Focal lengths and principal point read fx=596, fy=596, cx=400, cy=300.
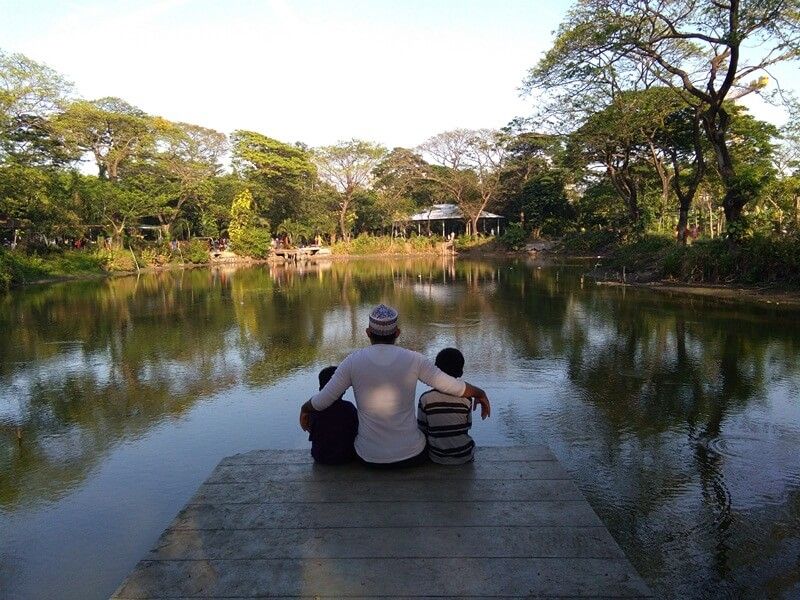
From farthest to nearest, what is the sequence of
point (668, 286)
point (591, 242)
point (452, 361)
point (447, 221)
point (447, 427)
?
point (447, 221), point (591, 242), point (668, 286), point (452, 361), point (447, 427)

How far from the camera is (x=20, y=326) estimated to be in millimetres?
13023

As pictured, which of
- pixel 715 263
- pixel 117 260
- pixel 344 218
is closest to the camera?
pixel 715 263

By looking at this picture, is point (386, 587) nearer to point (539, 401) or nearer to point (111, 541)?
point (111, 541)

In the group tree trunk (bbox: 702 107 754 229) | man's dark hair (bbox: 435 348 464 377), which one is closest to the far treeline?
tree trunk (bbox: 702 107 754 229)

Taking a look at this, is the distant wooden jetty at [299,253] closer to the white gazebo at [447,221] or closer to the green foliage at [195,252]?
the green foliage at [195,252]

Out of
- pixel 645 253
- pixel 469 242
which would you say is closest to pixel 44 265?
pixel 645 253

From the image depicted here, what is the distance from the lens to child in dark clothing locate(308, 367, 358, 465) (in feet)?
11.2

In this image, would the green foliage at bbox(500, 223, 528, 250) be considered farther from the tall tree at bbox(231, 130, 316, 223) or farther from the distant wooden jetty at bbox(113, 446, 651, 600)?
the distant wooden jetty at bbox(113, 446, 651, 600)

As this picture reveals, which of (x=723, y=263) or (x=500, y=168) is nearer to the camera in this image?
(x=723, y=263)

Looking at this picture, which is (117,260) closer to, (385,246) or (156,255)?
(156,255)

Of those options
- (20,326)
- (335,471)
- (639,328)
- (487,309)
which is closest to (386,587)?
(335,471)

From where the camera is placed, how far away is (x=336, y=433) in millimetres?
3434

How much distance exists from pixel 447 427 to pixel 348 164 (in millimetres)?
41355

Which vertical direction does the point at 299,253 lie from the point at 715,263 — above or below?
below
